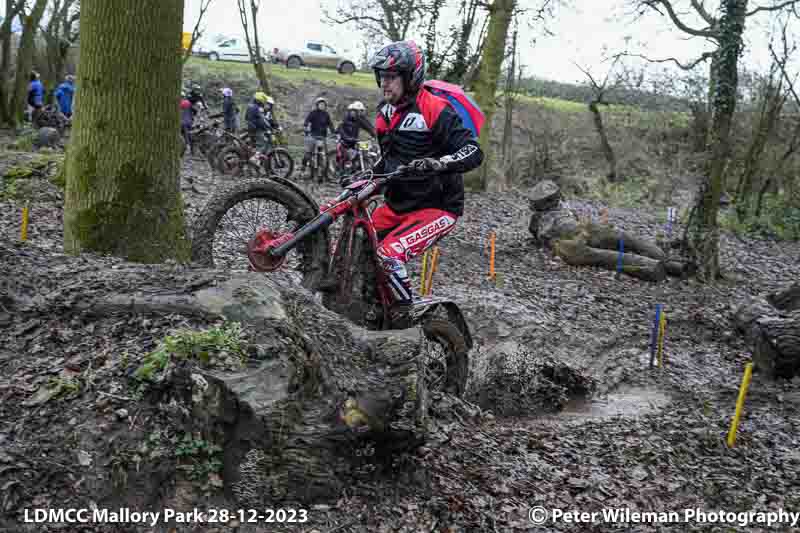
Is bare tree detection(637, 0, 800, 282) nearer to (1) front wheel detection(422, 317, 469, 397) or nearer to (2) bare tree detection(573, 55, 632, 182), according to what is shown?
(1) front wheel detection(422, 317, 469, 397)

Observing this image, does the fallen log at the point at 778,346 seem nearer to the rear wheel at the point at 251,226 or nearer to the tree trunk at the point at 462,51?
the rear wheel at the point at 251,226

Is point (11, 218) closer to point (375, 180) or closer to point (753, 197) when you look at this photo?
point (375, 180)

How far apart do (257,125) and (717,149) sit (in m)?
10.6

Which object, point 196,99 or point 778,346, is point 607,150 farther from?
point 778,346

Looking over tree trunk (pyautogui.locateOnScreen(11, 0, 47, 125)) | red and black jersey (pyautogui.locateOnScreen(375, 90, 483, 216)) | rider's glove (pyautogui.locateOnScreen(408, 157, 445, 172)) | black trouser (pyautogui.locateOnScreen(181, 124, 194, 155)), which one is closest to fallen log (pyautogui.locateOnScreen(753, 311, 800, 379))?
red and black jersey (pyautogui.locateOnScreen(375, 90, 483, 216))

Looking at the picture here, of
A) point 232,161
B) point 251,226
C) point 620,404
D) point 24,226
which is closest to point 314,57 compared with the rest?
point 232,161

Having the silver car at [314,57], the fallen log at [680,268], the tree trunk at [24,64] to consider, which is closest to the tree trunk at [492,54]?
the fallen log at [680,268]

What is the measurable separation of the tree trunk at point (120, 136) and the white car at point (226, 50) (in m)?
35.0

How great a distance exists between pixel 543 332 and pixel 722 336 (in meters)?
2.47

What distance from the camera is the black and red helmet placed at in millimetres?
4848

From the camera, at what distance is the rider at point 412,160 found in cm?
490

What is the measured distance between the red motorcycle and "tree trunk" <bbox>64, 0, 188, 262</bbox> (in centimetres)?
88

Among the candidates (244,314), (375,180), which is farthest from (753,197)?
(244,314)

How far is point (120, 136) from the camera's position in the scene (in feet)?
17.6
